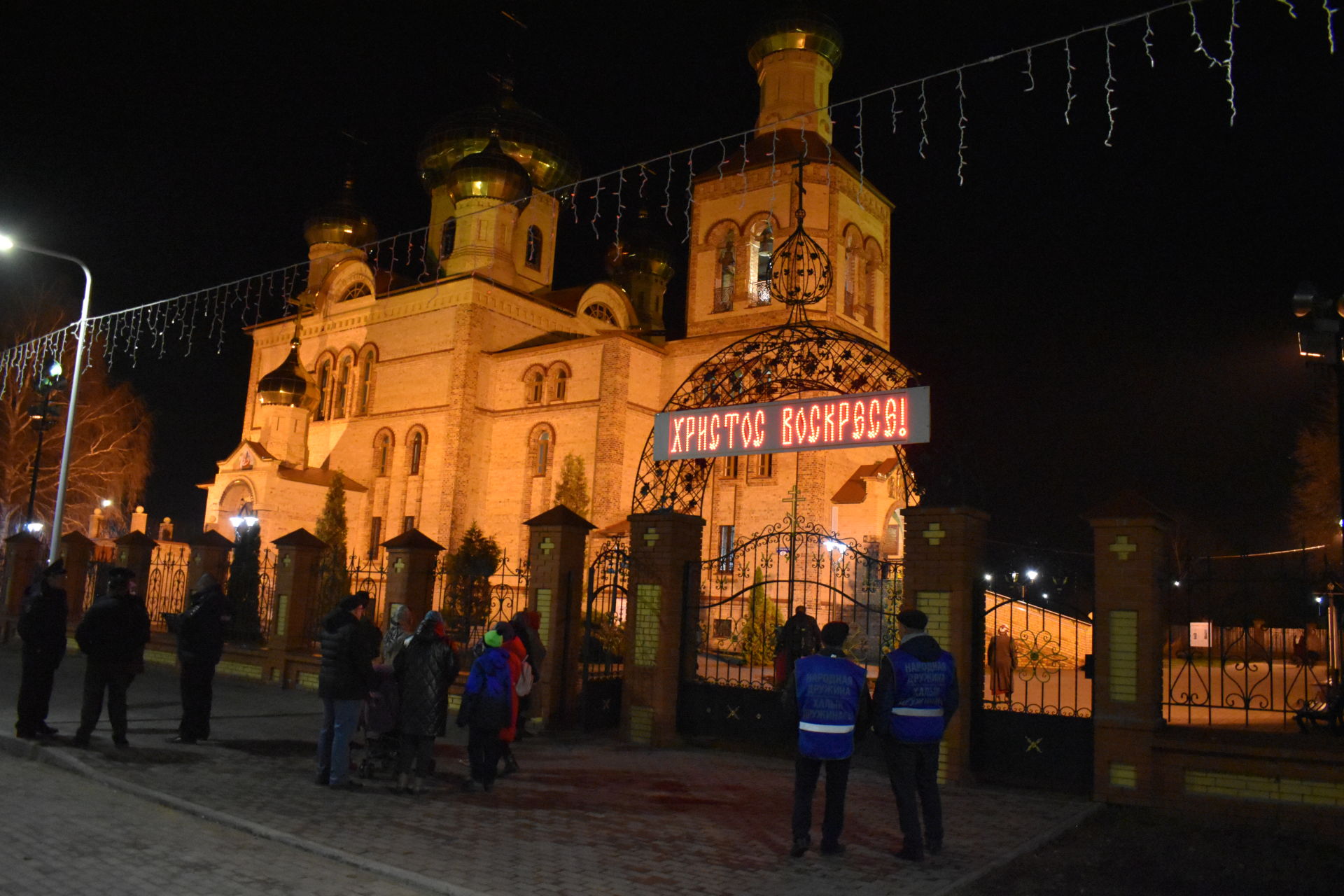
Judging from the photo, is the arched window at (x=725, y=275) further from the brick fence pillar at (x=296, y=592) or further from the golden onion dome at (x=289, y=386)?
the brick fence pillar at (x=296, y=592)

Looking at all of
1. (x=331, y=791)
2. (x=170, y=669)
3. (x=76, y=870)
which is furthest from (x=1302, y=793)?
(x=170, y=669)

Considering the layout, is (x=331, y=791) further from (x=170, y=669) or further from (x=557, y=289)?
(x=557, y=289)

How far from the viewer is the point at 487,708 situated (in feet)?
26.2

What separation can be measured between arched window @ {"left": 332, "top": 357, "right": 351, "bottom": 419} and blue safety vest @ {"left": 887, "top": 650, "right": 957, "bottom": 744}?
1264 inches

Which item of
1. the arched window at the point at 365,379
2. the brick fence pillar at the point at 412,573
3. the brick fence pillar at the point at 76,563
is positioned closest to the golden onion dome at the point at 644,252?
the arched window at the point at 365,379

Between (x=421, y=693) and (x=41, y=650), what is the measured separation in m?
4.23

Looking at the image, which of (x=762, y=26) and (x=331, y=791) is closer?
(x=331, y=791)

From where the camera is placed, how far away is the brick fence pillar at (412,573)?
43.2ft

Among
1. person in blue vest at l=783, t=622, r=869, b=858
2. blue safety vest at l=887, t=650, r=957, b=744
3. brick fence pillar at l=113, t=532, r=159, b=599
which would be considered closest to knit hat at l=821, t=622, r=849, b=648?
person in blue vest at l=783, t=622, r=869, b=858

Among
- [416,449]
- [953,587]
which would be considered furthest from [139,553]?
[416,449]

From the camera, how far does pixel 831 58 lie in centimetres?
3088

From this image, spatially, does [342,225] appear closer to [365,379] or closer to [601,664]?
[365,379]

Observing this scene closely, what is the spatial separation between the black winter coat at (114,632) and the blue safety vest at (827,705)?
6.18 m

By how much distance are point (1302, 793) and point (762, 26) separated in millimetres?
27720
